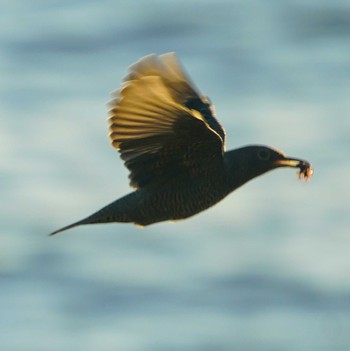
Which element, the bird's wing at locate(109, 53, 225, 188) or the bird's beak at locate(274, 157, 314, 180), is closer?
the bird's wing at locate(109, 53, 225, 188)

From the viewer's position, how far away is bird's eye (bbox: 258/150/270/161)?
8.13 metres

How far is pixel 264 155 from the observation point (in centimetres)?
814

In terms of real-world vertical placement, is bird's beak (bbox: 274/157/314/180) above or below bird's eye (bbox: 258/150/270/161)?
below

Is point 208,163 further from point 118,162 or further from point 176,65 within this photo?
point 118,162

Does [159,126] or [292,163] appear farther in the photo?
[292,163]

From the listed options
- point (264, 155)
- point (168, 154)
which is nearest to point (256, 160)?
point (264, 155)

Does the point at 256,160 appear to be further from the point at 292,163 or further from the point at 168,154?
the point at 168,154

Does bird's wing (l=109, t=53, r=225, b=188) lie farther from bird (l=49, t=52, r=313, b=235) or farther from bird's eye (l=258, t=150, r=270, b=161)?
bird's eye (l=258, t=150, r=270, b=161)

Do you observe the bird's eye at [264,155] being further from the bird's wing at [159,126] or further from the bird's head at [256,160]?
the bird's wing at [159,126]

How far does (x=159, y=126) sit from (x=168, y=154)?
162mm

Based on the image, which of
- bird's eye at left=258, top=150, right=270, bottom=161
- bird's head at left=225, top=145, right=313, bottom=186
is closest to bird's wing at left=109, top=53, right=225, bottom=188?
bird's head at left=225, top=145, right=313, bottom=186

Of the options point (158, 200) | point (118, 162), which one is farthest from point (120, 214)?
point (118, 162)

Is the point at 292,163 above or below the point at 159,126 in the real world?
below

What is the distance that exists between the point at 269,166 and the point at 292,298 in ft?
61.3
